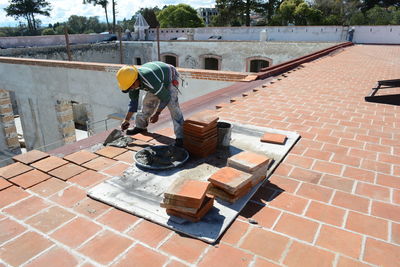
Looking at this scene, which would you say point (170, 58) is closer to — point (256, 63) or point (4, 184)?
point (256, 63)

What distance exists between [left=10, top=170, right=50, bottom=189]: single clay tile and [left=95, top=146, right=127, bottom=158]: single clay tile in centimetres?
63

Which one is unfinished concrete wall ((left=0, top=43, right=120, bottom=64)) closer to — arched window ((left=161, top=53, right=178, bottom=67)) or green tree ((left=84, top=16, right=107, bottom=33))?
arched window ((left=161, top=53, right=178, bottom=67))

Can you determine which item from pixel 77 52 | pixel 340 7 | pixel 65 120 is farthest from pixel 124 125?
pixel 340 7

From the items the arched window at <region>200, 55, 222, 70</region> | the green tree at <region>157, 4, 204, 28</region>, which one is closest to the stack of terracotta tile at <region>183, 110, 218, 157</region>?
the arched window at <region>200, 55, 222, 70</region>

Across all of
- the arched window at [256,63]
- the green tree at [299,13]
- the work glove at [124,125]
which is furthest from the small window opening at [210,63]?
the work glove at [124,125]

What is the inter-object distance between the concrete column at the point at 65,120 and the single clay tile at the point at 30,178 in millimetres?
9591

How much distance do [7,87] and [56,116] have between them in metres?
2.88

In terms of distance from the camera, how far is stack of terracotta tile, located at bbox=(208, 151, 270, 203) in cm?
238

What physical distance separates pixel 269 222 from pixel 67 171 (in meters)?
1.92

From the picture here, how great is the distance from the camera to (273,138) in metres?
3.61

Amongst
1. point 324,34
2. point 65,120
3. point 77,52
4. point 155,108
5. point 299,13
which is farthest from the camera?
point 299,13

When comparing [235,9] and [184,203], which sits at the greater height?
[235,9]

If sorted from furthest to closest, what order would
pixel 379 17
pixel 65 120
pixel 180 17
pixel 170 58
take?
pixel 180 17 → pixel 379 17 → pixel 170 58 → pixel 65 120

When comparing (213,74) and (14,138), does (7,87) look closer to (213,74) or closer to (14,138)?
(14,138)
